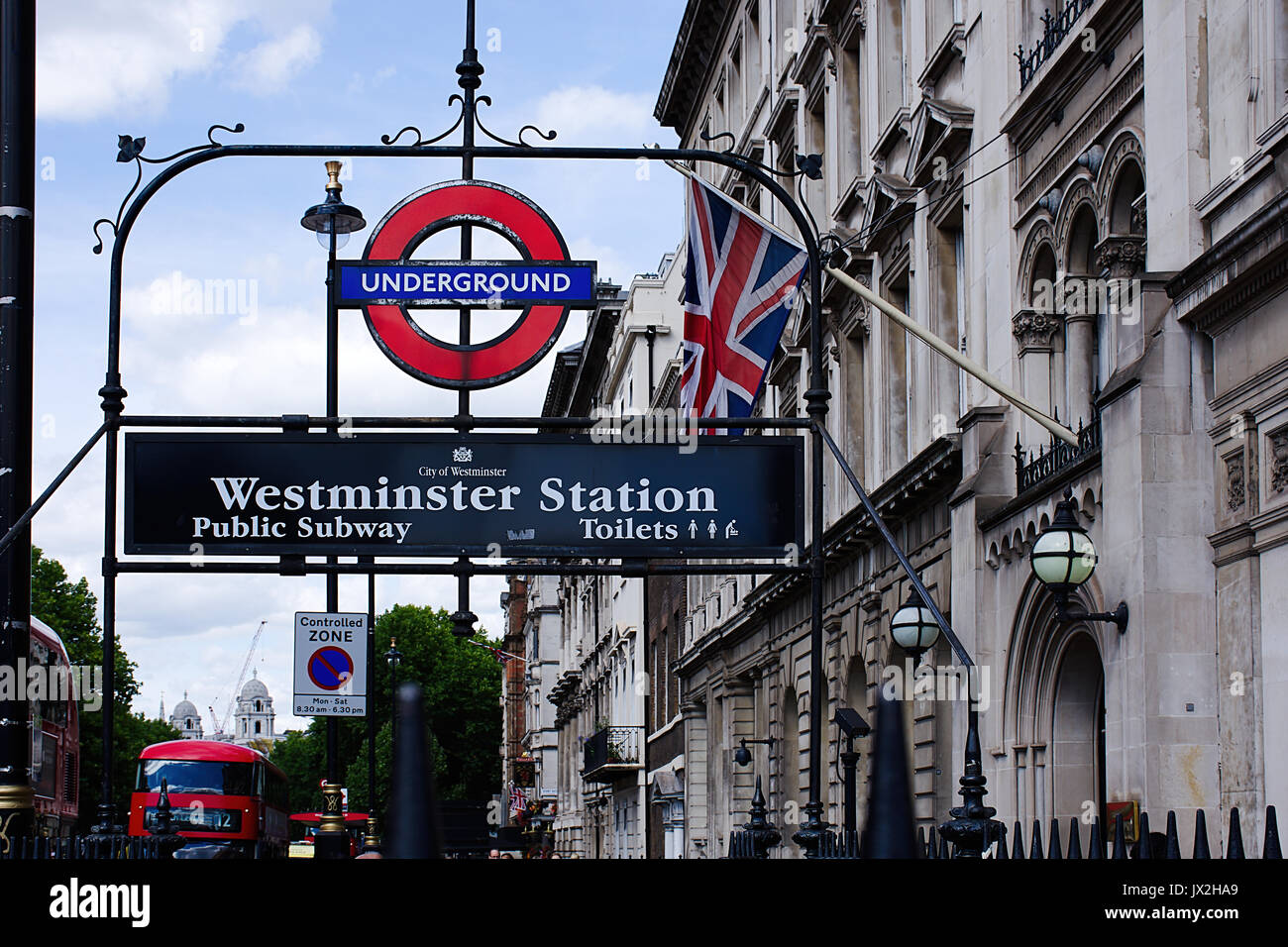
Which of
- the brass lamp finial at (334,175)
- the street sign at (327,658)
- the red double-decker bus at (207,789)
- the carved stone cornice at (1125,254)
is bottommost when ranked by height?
the red double-decker bus at (207,789)

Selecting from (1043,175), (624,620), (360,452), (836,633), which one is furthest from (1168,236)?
(624,620)

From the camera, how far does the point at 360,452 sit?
9.10 metres

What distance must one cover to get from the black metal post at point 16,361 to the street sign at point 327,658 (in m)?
11.3

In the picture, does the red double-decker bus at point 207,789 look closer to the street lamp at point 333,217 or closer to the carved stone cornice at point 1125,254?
the street lamp at point 333,217

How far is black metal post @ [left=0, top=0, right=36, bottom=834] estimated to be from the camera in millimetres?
7105

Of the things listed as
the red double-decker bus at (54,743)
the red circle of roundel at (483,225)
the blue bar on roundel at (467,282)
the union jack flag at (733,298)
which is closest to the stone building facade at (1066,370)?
the union jack flag at (733,298)

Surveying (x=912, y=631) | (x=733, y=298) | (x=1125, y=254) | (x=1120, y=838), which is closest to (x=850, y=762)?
(x=912, y=631)

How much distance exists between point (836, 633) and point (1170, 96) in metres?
14.7

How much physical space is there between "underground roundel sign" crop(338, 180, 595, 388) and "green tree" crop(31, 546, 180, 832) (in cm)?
5100

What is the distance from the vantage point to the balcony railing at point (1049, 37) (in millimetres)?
16734

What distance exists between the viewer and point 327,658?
1891 cm

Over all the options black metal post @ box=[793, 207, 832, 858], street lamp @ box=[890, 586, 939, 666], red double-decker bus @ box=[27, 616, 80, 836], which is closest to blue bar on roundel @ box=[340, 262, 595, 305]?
black metal post @ box=[793, 207, 832, 858]

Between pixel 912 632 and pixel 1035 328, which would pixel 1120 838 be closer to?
pixel 912 632
